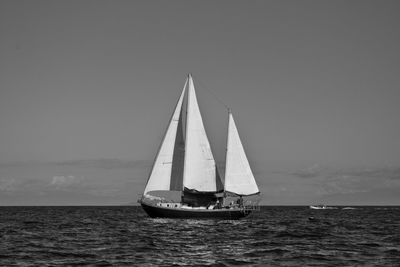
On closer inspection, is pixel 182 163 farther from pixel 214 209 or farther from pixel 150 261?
pixel 150 261

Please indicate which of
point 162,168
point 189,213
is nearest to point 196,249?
point 189,213

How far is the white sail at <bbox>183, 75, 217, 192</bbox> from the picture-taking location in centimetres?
7994

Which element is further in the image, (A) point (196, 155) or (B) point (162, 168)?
(A) point (196, 155)

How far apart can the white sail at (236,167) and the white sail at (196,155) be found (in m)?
2.32

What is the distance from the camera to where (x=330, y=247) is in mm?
45250

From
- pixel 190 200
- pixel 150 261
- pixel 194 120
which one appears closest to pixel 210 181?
pixel 190 200

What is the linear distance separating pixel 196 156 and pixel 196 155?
0.14m

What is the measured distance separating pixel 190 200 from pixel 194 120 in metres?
11.3

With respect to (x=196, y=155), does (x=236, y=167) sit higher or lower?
lower

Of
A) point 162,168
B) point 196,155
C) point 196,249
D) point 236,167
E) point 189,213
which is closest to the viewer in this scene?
point 196,249

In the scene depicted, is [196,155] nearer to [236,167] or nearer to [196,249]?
[236,167]

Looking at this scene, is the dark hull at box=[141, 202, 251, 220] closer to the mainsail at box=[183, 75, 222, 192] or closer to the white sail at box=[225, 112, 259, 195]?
the white sail at box=[225, 112, 259, 195]

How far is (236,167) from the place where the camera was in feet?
266

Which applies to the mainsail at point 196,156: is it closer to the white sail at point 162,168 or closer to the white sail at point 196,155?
the white sail at point 196,155
